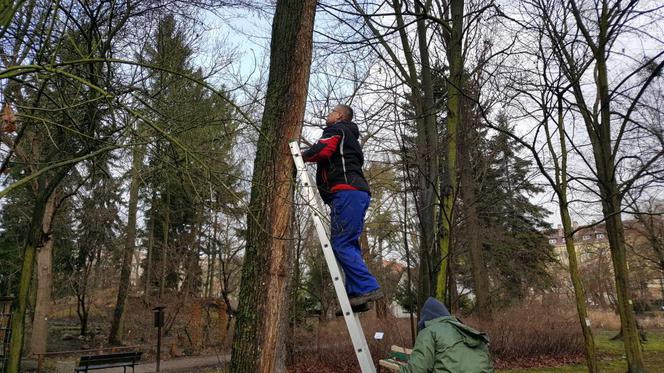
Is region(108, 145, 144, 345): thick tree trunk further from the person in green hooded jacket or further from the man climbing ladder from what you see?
the person in green hooded jacket

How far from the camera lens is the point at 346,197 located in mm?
4188

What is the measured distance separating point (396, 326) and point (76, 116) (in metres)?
10.5

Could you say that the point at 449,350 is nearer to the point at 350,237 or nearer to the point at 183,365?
the point at 350,237

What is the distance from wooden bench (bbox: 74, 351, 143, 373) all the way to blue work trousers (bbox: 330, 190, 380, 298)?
38.3ft

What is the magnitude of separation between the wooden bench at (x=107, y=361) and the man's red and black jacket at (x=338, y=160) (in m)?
11.6

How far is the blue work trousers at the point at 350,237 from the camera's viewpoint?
13.0 feet

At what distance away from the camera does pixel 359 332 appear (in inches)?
145

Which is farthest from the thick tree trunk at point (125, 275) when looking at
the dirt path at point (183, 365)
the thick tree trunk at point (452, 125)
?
the thick tree trunk at point (452, 125)

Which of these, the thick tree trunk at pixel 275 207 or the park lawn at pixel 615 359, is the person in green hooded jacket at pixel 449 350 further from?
the park lawn at pixel 615 359

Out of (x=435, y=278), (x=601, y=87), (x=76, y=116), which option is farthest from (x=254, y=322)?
(x=601, y=87)

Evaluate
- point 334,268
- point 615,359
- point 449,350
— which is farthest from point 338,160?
point 615,359

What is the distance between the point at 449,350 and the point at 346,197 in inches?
58.4

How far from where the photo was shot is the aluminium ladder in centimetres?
364

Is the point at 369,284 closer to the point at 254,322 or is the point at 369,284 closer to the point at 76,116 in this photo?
the point at 254,322
